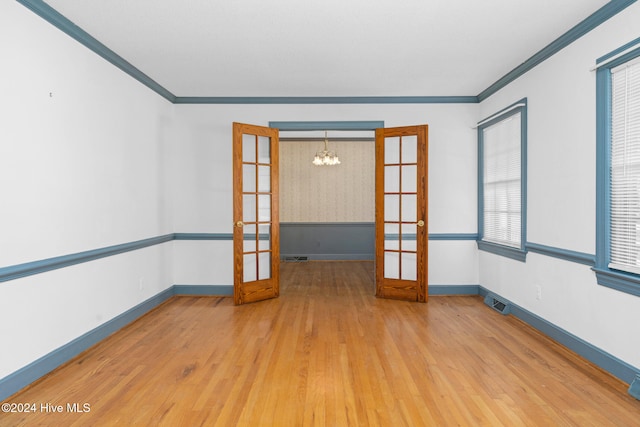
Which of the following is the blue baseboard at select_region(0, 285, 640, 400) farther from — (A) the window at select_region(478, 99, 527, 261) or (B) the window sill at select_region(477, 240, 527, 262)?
(A) the window at select_region(478, 99, 527, 261)

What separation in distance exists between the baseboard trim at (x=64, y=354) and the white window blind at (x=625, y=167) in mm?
4073

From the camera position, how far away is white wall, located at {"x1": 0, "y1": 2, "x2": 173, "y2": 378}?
2.35 meters

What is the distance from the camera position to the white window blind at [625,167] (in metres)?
2.45

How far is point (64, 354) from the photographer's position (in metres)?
2.80

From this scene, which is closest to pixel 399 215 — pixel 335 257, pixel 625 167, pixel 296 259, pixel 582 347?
pixel 582 347

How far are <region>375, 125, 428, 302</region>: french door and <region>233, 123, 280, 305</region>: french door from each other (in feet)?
4.51

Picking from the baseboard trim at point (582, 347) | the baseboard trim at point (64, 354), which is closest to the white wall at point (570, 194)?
the baseboard trim at point (582, 347)

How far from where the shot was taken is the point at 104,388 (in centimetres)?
243

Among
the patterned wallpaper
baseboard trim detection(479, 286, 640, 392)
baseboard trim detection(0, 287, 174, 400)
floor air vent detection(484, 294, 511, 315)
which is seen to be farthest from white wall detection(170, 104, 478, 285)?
the patterned wallpaper

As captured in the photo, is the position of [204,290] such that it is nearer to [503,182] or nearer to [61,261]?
[61,261]

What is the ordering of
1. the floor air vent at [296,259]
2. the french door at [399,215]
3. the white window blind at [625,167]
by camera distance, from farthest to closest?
1. the floor air vent at [296,259]
2. the french door at [399,215]
3. the white window blind at [625,167]

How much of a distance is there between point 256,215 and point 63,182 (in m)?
2.26

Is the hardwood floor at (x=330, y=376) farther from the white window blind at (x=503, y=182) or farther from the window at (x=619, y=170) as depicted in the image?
the white window blind at (x=503, y=182)

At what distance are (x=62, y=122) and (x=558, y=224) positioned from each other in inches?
164
